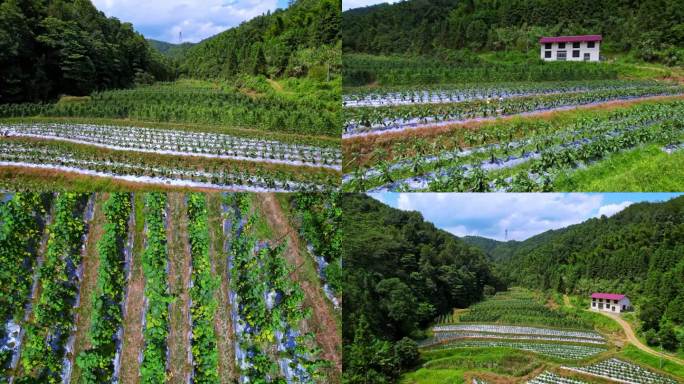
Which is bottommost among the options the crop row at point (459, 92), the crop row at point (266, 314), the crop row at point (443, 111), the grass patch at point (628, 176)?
the crop row at point (266, 314)

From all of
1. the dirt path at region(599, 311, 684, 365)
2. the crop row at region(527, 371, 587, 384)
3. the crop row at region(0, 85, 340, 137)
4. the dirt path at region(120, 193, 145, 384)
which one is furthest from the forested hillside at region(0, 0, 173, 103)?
the dirt path at region(599, 311, 684, 365)

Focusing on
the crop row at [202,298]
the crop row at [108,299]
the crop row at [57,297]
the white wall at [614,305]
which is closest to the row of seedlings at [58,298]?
the crop row at [57,297]

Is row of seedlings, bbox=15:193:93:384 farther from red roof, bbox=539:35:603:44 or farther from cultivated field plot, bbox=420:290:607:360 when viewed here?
red roof, bbox=539:35:603:44

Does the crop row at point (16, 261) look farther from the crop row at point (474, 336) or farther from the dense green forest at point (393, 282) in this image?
the crop row at point (474, 336)

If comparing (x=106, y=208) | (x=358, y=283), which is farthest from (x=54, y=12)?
(x=358, y=283)

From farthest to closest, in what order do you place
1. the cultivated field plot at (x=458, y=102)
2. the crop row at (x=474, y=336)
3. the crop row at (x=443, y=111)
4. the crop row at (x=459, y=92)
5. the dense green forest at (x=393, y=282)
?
the crop row at (x=459, y=92)
the cultivated field plot at (x=458, y=102)
the crop row at (x=443, y=111)
the crop row at (x=474, y=336)
the dense green forest at (x=393, y=282)
